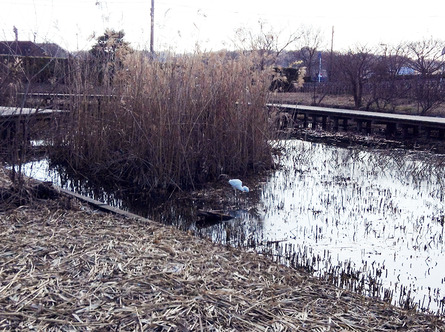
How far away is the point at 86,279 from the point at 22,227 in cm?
125

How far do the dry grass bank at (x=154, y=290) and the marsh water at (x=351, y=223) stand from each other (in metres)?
0.55

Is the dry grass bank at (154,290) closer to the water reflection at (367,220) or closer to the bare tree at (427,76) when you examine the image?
the water reflection at (367,220)

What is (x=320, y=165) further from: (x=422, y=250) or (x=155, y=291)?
(x=155, y=291)

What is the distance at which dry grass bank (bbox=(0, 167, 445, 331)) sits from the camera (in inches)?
97.8

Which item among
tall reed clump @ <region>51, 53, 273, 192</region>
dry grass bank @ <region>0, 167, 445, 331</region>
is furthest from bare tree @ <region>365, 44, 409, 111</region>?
dry grass bank @ <region>0, 167, 445, 331</region>

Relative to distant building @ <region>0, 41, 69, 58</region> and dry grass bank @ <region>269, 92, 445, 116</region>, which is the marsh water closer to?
distant building @ <region>0, 41, 69, 58</region>

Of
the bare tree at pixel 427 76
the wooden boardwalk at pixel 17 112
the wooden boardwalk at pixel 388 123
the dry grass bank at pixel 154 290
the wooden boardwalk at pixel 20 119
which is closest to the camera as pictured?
the dry grass bank at pixel 154 290

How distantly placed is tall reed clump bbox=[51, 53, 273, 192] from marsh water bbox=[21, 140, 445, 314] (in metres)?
0.56

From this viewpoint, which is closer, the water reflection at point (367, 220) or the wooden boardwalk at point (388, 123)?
the water reflection at point (367, 220)

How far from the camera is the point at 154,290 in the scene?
278 cm

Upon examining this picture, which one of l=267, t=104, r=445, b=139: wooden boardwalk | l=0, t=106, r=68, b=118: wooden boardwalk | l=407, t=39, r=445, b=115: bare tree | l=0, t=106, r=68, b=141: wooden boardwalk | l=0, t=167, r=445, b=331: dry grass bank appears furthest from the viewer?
l=407, t=39, r=445, b=115: bare tree

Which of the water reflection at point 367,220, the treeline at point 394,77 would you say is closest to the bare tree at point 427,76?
the treeline at point 394,77

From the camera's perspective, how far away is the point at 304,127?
1562cm

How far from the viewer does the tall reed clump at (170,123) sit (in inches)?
263
